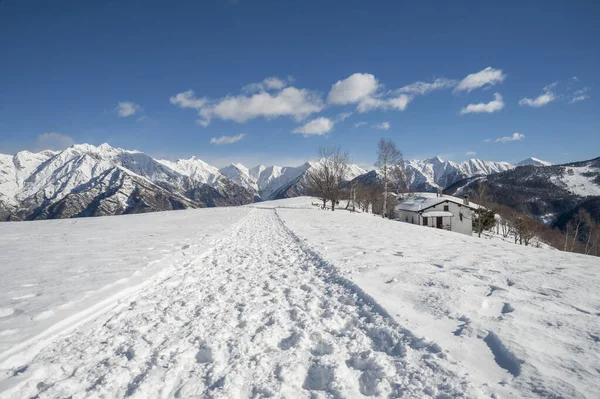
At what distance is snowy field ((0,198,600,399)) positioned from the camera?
10.1 feet

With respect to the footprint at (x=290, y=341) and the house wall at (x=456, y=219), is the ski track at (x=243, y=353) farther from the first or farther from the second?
the house wall at (x=456, y=219)

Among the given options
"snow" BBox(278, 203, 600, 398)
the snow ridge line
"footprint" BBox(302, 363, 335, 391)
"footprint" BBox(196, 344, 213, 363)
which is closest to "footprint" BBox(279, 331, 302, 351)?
"footprint" BBox(302, 363, 335, 391)

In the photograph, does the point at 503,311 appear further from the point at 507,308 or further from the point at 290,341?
the point at 290,341

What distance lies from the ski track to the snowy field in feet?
0.07

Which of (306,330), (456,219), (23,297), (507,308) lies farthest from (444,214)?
(23,297)

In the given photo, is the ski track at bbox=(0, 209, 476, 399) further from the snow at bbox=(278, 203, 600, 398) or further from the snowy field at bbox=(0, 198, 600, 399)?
the snow at bbox=(278, 203, 600, 398)

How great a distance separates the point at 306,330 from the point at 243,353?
107 cm

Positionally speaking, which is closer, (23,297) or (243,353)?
(243,353)

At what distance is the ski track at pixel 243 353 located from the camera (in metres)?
3.05

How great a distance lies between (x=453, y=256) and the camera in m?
9.04

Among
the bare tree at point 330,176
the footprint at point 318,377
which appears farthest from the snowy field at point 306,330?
the bare tree at point 330,176

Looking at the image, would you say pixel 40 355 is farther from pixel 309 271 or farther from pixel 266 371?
pixel 309 271

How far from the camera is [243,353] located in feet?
12.4

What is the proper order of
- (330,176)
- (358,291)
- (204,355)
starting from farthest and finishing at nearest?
1. (330,176)
2. (358,291)
3. (204,355)
